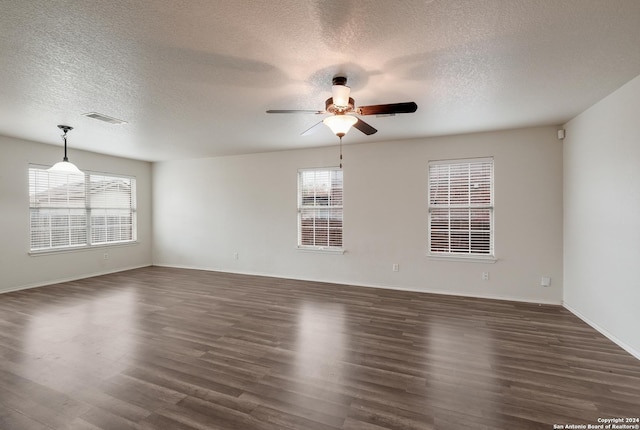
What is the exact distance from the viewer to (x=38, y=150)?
5.25 meters

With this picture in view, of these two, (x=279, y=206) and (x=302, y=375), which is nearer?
(x=302, y=375)

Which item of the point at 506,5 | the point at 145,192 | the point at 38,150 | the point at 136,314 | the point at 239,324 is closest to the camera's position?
the point at 506,5

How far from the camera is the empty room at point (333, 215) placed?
76.9 inches

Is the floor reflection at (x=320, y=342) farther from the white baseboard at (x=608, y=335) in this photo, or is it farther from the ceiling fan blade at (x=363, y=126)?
the white baseboard at (x=608, y=335)

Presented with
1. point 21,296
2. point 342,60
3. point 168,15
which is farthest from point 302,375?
point 21,296

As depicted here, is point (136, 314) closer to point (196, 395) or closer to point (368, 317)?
point (196, 395)

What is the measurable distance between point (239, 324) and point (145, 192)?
5.27 m

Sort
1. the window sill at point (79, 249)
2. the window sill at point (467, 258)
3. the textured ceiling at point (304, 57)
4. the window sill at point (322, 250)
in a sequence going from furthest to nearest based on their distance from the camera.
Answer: the window sill at point (322, 250), the window sill at point (79, 249), the window sill at point (467, 258), the textured ceiling at point (304, 57)

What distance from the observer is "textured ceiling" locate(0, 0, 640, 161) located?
1.80m

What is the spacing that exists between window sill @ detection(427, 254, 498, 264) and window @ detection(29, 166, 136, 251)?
22.0 ft

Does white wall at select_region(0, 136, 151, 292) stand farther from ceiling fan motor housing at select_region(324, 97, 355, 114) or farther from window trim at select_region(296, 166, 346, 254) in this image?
ceiling fan motor housing at select_region(324, 97, 355, 114)

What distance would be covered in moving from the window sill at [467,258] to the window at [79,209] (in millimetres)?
6692

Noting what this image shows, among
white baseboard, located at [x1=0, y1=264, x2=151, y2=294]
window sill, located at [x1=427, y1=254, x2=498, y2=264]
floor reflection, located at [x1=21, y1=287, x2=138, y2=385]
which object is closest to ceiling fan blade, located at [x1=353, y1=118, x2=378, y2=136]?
window sill, located at [x1=427, y1=254, x2=498, y2=264]

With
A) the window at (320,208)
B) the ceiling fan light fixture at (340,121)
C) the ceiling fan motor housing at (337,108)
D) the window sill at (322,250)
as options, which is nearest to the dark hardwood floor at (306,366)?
the window sill at (322,250)
